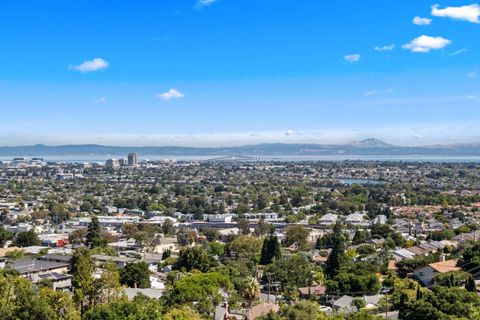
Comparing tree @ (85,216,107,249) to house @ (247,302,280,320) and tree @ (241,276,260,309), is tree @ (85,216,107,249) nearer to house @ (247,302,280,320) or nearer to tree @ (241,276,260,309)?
house @ (247,302,280,320)

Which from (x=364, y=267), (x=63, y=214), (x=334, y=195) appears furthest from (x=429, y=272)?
(x=334, y=195)

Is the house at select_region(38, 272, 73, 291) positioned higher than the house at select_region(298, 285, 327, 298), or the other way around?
the house at select_region(38, 272, 73, 291)

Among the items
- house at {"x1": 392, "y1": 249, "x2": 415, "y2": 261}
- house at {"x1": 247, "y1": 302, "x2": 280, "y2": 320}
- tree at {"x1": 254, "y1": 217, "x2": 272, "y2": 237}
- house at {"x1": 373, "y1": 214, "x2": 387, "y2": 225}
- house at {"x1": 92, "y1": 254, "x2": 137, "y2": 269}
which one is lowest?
house at {"x1": 373, "y1": 214, "x2": 387, "y2": 225}

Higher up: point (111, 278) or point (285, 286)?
point (111, 278)

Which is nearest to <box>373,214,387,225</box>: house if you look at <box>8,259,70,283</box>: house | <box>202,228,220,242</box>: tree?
<box>202,228,220,242</box>: tree

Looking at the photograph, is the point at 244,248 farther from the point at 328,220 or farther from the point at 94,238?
the point at 328,220

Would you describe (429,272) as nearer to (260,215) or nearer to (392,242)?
(392,242)

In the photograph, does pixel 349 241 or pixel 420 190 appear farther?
pixel 420 190

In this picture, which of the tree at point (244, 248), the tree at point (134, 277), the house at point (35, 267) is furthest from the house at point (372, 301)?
the house at point (35, 267)

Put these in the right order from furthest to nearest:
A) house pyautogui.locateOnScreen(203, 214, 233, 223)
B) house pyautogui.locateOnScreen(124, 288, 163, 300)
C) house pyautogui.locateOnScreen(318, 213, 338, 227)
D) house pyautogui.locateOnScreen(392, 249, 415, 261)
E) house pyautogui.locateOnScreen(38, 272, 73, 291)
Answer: house pyautogui.locateOnScreen(203, 214, 233, 223), house pyautogui.locateOnScreen(318, 213, 338, 227), house pyautogui.locateOnScreen(392, 249, 415, 261), house pyautogui.locateOnScreen(38, 272, 73, 291), house pyautogui.locateOnScreen(124, 288, 163, 300)
